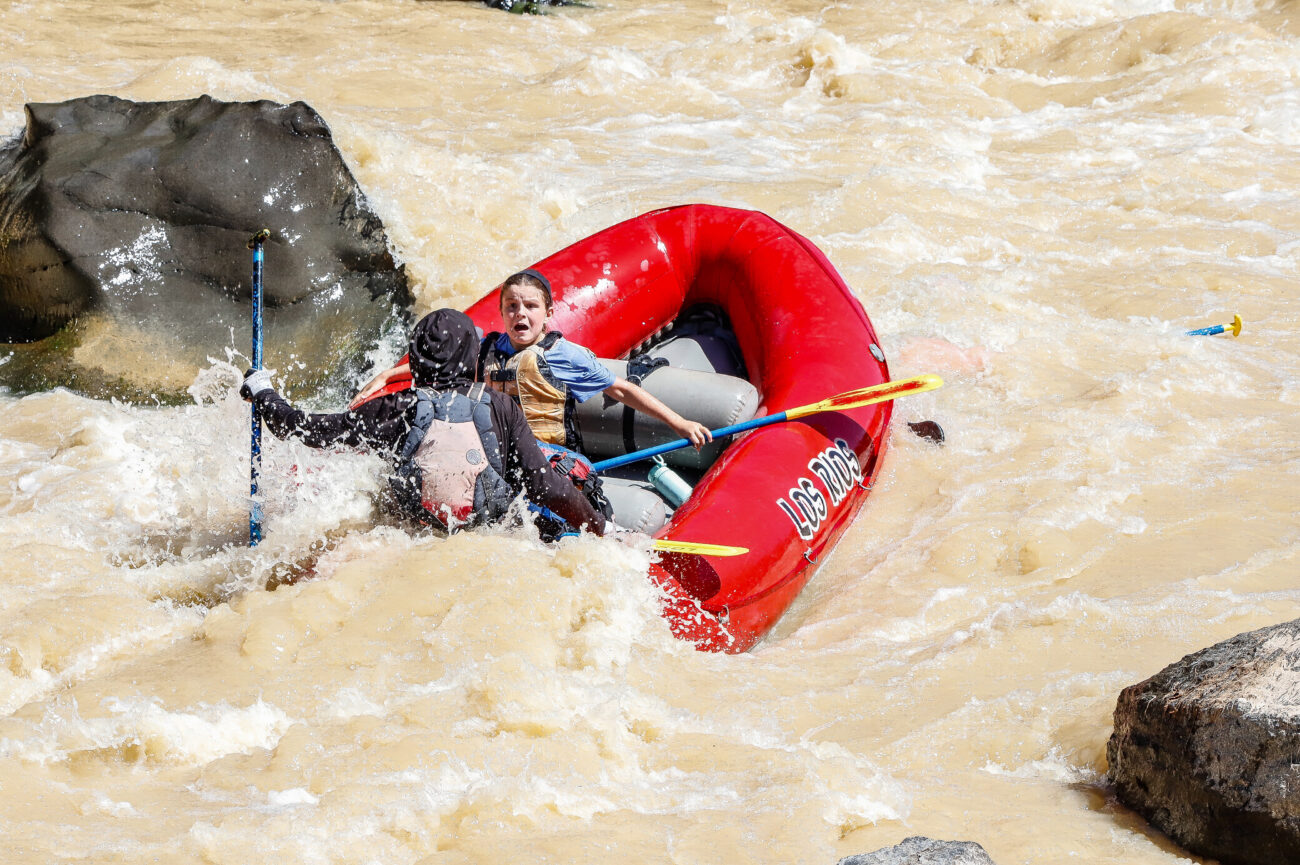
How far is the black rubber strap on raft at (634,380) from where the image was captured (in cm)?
435

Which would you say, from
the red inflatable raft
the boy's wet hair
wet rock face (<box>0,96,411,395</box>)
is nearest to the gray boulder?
the red inflatable raft

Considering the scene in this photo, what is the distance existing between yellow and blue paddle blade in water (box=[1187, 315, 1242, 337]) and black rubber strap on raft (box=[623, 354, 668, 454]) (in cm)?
297

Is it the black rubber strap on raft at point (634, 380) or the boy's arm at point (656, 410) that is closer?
the boy's arm at point (656, 410)

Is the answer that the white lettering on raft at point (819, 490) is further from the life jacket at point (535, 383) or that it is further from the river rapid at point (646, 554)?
the life jacket at point (535, 383)

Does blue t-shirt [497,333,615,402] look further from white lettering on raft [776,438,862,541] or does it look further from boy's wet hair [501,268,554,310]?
white lettering on raft [776,438,862,541]

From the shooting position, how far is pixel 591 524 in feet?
12.0

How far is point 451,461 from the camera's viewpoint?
3.44 m

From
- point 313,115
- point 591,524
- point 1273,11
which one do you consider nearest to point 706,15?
point 1273,11

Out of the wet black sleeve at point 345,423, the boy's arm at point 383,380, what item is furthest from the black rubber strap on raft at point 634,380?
the wet black sleeve at point 345,423

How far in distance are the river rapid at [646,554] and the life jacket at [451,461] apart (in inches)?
4.7

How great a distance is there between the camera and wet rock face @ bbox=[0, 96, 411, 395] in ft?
17.5

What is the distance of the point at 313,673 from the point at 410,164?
4.65 meters

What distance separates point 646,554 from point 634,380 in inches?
39.9

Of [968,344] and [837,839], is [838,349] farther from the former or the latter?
[837,839]
